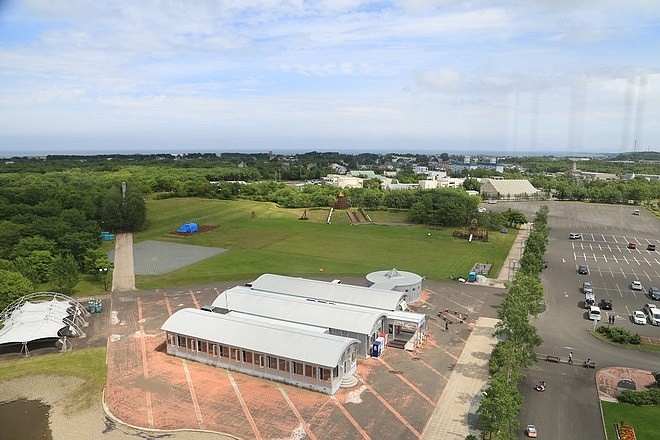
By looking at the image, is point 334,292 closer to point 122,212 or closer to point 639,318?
point 639,318

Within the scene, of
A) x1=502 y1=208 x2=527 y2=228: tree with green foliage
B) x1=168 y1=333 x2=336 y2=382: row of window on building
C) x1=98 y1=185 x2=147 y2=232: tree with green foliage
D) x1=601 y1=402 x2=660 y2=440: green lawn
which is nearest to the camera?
x1=601 y1=402 x2=660 y2=440: green lawn

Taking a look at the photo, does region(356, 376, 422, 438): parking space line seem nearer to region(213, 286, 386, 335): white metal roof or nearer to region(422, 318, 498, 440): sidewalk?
region(422, 318, 498, 440): sidewalk

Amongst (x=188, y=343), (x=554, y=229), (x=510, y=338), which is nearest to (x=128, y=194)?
(x=188, y=343)

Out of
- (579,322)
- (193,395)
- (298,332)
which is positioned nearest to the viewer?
(193,395)

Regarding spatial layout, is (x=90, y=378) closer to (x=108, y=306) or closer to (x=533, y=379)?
(x=108, y=306)

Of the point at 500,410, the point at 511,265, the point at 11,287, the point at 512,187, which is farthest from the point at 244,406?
the point at 512,187

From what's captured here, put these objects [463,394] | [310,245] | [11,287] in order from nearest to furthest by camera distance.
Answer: [463,394] < [11,287] < [310,245]

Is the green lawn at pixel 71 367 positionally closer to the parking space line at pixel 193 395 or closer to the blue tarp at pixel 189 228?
the parking space line at pixel 193 395

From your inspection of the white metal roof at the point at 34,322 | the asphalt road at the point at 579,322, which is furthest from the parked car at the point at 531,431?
the white metal roof at the point at 34,322

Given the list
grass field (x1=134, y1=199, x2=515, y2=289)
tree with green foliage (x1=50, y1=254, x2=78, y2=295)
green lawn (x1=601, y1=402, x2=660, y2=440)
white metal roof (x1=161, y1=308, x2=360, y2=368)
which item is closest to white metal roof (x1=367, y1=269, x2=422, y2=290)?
grass field (x1=134, y1=199, x2=515, y2=289)
